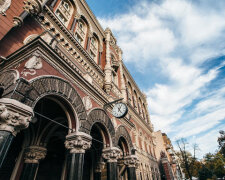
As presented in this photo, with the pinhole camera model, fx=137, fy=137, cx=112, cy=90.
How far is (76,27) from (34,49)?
819 centimetres

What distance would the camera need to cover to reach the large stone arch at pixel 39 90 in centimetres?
409

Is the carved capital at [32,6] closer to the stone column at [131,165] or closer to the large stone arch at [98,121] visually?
the large stone arch at [98,121]

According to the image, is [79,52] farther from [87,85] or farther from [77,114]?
[77,114]

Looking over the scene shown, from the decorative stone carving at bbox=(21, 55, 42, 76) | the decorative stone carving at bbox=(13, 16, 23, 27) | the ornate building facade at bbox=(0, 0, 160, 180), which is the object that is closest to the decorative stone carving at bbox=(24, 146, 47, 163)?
the ornate building facade at bbox=(0, 0, 160, 180)

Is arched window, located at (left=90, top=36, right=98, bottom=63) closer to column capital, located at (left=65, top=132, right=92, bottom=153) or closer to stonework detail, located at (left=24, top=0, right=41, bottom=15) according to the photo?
stonework detail, located at (left=24, top=0, right=41, bottom=15)

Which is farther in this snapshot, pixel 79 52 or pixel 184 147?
pixel 184 147

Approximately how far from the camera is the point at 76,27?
12.1 meters

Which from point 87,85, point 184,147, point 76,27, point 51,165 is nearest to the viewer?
point 87,85

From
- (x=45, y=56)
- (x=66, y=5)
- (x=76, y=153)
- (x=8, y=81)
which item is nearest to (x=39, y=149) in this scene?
(x=76, y=153)

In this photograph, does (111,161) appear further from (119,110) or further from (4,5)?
(4,5)

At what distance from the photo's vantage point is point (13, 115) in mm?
3723

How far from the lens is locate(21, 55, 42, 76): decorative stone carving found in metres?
4.60

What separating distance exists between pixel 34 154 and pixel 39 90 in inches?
191

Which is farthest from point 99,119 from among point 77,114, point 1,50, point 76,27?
point 76,27
